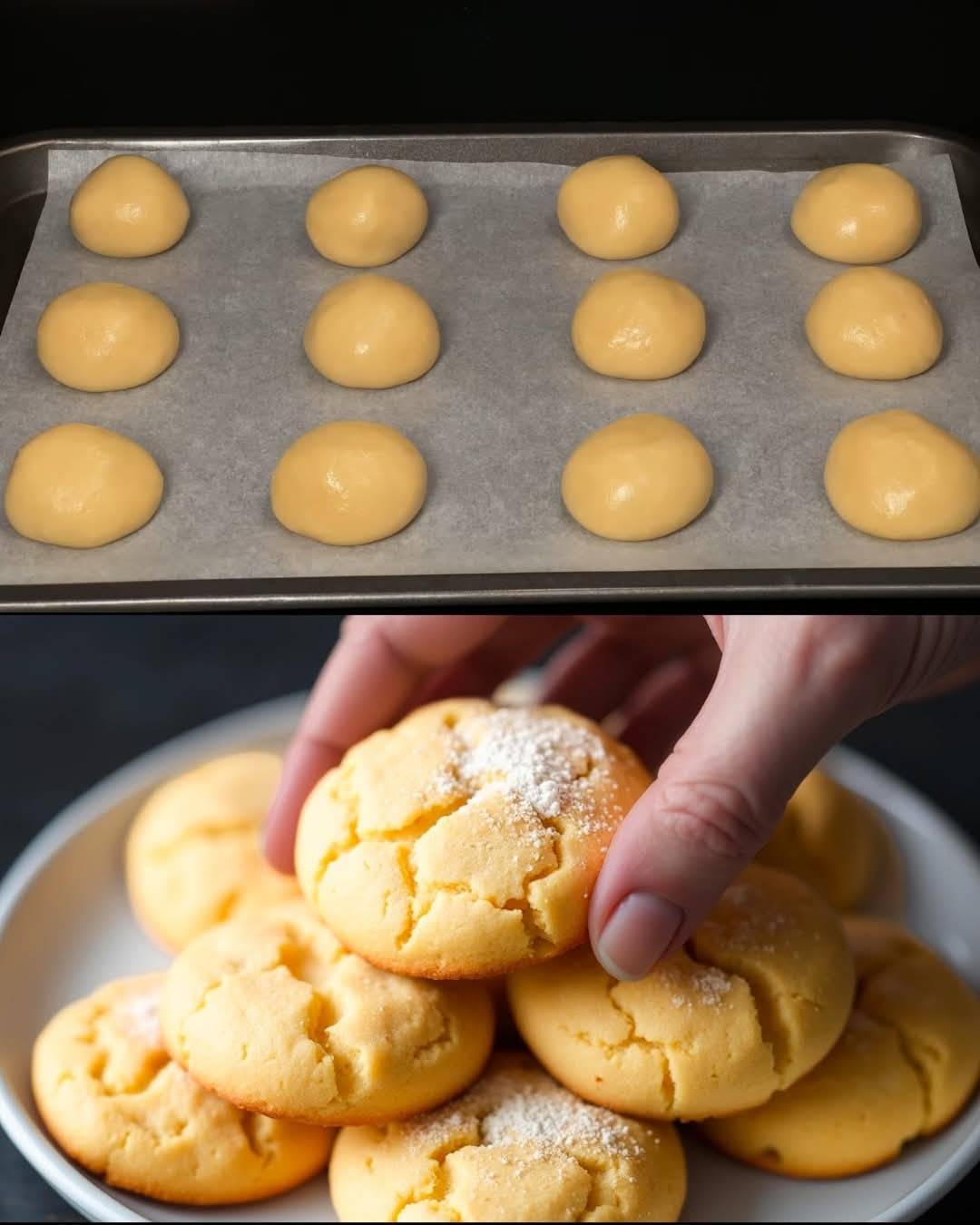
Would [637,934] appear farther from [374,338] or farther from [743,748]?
[374,338]

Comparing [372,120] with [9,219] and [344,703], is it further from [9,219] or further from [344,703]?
[344,703]

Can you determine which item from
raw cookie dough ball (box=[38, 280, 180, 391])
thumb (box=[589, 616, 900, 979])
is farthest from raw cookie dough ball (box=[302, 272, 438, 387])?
thumb (box=[589, 616, 900, 979])

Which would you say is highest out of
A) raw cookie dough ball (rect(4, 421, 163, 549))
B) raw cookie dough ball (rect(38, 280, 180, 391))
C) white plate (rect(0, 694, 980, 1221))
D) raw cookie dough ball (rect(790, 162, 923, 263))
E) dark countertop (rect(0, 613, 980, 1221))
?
raw cookie dough ball (rect(790, 162, 923, 263))

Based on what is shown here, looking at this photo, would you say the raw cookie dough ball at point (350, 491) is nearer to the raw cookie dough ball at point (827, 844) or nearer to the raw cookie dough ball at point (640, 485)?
the raw cookie dough ball at point (640, 485)

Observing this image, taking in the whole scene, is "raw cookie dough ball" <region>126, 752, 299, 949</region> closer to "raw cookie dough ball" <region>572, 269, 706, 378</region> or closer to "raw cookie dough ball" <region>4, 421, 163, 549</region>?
"raw cookie dough ball" <region>4, 421, 163, 549</region>

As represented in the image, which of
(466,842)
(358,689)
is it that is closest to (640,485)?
(466,842)

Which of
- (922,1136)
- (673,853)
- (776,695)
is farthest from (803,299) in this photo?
(922,1136)

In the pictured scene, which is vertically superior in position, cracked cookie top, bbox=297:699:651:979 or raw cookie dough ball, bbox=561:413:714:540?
raw cookie dough ball, bbox=561:413:714:540
